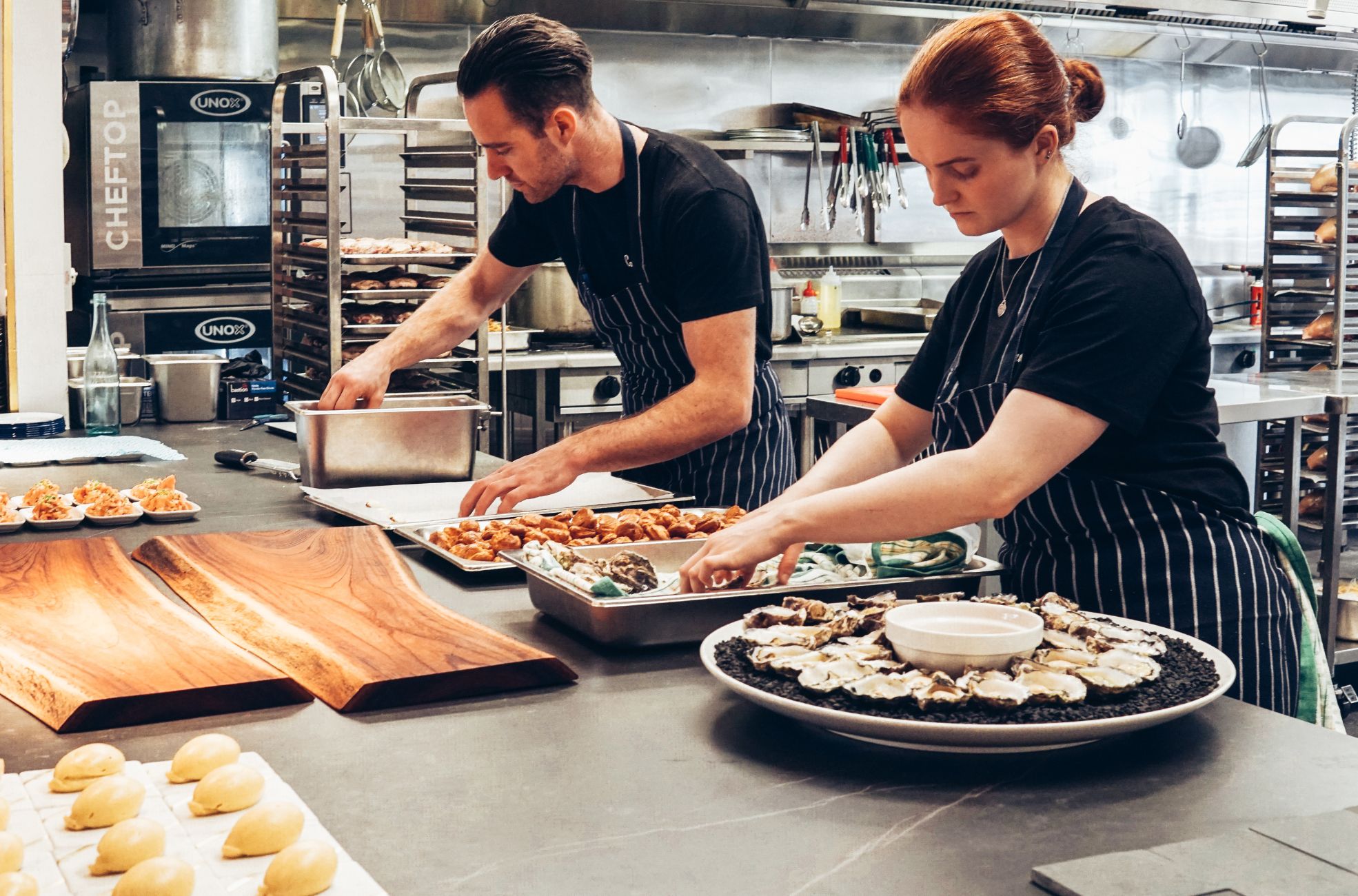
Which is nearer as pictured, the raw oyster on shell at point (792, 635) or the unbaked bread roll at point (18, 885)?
the unbaked bread roll at point (18, 885)

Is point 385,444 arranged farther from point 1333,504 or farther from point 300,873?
point 1333,504

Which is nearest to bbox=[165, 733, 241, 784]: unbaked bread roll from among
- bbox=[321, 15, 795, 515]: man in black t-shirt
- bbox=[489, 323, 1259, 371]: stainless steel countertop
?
bbox=[321, 15, 795, 515]: man in black t-shirt

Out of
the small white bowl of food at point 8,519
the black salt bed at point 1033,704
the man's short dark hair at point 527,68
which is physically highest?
the man's short dark hair at point 527,68

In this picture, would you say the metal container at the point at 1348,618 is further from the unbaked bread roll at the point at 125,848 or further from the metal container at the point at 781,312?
the unbaked bread roll at the point at 125,848

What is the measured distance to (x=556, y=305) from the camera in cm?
516

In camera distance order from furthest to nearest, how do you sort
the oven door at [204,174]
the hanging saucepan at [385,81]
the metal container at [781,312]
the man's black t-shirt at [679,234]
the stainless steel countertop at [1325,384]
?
the hanging saucepan at [385,81]
the metal container at [781,312]
the oven door at [204,174]
the stainless steel countertop at [1325,384]
the man's black t-shirt at [679,234]

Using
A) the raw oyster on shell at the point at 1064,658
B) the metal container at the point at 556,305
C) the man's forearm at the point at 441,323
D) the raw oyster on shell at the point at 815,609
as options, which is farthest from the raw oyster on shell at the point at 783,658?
the metal container at the point at 556,305

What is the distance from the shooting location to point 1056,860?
1.01 meters

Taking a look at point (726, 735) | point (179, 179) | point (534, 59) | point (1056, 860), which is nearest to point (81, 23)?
point (179, 179)

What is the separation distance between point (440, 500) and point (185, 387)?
147 cm

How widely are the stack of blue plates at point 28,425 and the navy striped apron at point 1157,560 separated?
94.9 inches

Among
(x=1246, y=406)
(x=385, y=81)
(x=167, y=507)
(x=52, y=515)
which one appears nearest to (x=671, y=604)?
(x=167, y=507)

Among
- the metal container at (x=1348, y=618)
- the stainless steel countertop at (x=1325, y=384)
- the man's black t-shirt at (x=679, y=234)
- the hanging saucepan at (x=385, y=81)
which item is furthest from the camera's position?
the hanging saucepan at (x=385, y=81)

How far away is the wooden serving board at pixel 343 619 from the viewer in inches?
55.8
